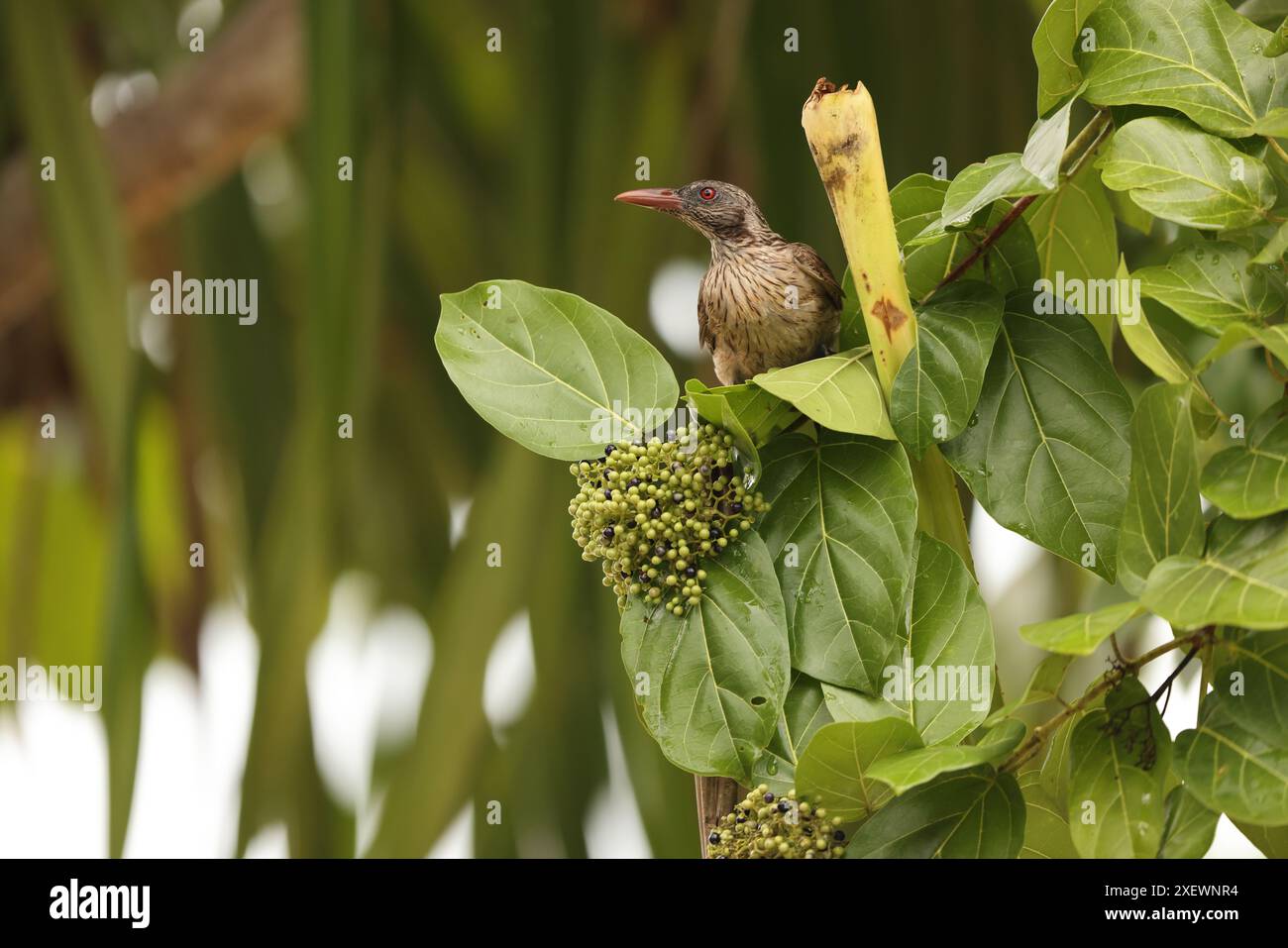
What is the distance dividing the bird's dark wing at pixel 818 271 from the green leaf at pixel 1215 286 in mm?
162

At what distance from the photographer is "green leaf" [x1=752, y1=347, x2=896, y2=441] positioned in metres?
0.46

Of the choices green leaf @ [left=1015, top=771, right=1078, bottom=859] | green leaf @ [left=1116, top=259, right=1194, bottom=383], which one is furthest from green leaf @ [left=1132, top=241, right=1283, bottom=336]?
green leaf @ [left=1015, top=771, right=1078, bottom=859]

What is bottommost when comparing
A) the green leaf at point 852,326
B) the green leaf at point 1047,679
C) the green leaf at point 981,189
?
the green leaf at point 1047,679

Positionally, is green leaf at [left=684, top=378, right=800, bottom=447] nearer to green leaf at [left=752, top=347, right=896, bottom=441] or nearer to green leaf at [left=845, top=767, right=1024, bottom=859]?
green leaf at [left=752, top=347, right=896, bottom=441]

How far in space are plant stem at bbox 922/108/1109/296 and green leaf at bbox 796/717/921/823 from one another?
0.18 m

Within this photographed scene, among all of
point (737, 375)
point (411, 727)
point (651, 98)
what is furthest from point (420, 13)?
point (737, 375)

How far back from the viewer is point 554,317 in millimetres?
501

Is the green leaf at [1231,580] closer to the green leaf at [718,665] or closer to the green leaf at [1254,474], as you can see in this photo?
the green leaf at [1254,474]

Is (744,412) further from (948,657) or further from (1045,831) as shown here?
(1045,831)

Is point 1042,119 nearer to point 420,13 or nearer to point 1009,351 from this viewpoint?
point 1009,351

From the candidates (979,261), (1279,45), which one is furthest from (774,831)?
(1279,45)

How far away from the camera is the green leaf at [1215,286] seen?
1.52 ft

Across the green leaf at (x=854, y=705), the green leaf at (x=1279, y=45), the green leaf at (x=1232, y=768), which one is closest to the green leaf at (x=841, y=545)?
the green leaf at (x=854, y=705)

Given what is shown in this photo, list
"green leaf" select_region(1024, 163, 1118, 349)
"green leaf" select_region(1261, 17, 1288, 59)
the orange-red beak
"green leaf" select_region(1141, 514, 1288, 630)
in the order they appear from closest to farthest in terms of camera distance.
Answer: "green leaf" select_region(1141, 514, 1288, 630) < "green leaf" select_region(1261, 17, 1288, 59) < "green leaf" select_region(1024, 163, 1118, 349) < the orange-red beak
